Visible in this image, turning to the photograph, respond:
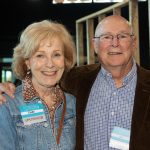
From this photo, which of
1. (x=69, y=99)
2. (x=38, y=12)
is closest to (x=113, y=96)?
(x=69, y=99)

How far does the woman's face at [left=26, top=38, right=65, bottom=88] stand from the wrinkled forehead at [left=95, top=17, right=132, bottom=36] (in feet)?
1.61

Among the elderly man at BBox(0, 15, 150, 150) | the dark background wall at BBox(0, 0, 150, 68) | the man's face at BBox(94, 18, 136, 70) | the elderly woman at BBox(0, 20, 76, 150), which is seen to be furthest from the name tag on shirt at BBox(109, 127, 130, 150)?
the dark background wall at BBox(0, 0, 150, 68)

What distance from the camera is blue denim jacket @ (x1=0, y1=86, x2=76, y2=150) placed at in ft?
5.68

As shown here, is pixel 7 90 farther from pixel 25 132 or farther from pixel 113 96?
pixel 113 96

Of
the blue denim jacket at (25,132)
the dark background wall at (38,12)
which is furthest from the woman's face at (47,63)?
the dark background wall at (38,12)

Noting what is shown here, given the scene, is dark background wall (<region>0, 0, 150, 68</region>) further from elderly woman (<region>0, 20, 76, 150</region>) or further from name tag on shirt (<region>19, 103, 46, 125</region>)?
name tag on shirt (<region>19, 103, 46, 125</region>)

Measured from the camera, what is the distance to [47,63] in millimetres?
1865

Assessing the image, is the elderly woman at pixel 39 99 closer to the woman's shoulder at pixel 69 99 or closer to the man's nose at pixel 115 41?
the woman's shoulder at pixel 69 99

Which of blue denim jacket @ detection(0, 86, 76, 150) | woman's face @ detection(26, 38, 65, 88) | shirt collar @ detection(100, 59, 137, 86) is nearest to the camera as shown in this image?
blue denim jacket @ detection(0, 86, 76, 150)

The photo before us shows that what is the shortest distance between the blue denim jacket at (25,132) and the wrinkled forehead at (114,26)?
637 millimetres

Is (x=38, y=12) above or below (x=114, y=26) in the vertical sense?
above

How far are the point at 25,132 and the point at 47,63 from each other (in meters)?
0.36

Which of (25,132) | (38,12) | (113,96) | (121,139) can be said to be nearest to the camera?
(25,132)

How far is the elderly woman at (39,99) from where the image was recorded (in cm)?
178
